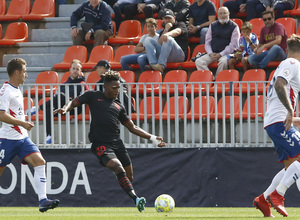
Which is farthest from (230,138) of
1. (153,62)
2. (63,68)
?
(63,68)

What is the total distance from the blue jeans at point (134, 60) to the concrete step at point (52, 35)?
3.14 metres

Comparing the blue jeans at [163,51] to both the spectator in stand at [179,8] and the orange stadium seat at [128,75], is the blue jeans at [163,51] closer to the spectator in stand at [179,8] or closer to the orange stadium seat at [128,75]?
the orange stadium seat at [128,75]

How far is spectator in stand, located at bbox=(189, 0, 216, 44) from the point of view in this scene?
16.0 metres

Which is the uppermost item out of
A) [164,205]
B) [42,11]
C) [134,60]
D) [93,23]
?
[42,11]

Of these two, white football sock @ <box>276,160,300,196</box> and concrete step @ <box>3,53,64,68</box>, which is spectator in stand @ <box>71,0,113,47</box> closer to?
concrete step @ <box>3,53,64,68</box>

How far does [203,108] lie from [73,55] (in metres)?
5.26

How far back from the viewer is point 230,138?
1230 centimetres

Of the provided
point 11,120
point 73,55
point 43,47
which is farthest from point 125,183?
point 43,47

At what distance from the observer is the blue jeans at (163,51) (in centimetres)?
1514

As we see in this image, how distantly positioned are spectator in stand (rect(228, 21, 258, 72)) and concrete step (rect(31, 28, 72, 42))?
4992mm

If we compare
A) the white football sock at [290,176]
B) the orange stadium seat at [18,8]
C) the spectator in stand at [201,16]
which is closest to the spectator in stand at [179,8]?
the spectator in stand at [201,16]

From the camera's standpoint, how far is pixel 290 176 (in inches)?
351

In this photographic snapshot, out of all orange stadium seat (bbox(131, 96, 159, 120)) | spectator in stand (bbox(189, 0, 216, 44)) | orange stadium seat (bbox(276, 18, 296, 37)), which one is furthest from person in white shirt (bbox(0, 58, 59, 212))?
orange stadium seat (bbox(276, 18, 296, 37))

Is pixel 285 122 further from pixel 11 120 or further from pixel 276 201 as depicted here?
pixel 11 120
